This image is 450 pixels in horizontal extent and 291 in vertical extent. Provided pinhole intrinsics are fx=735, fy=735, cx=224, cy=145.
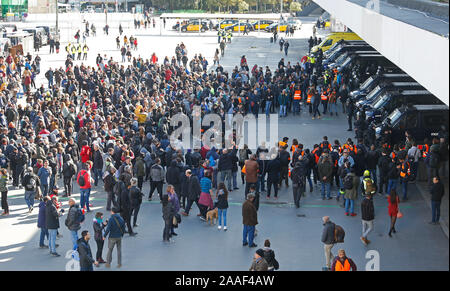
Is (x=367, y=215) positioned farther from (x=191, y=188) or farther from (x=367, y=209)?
(x=191, y=188)

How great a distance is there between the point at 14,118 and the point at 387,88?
12981mm

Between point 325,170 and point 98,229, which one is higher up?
point 325,170

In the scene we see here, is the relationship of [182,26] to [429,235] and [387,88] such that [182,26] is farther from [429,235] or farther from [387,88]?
[429,235]

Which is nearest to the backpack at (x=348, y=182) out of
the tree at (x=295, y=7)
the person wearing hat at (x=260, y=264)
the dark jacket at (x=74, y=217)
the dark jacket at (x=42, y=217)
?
the person wearing hat at (x=260, y=264)

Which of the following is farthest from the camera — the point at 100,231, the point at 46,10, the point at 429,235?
the point at 46,10

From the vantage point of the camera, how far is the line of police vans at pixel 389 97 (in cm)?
2188

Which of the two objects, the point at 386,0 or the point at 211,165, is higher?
the point at 386,0

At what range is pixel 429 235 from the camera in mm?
15836

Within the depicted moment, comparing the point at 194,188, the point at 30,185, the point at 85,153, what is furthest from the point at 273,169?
the point at 30,185

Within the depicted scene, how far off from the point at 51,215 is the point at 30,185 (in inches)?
103

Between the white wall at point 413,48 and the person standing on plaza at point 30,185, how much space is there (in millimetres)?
8589

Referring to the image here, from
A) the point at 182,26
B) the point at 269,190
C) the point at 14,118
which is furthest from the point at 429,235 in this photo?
the point at 182,26

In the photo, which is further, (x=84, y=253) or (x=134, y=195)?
(x=134, y=195)

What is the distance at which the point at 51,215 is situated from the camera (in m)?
14.8
